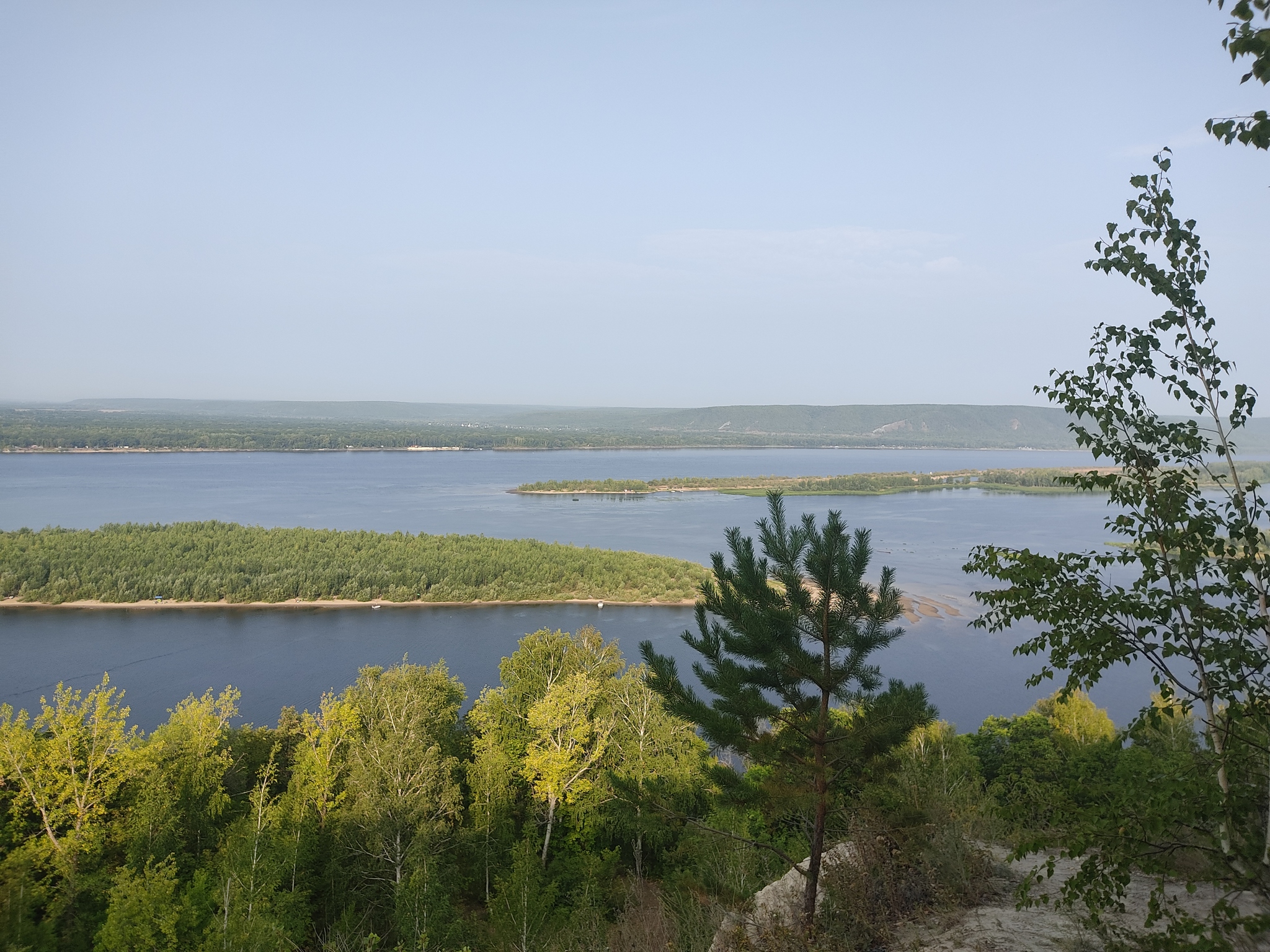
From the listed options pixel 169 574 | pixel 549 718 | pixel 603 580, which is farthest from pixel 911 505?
pixel 549 718

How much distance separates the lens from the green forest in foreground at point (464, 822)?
643 cm

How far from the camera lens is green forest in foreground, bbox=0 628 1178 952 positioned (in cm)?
643

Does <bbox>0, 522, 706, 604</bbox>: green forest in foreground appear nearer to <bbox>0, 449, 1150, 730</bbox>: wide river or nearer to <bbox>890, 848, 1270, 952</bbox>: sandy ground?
<bbox>0, 449, 1150, 730</bbox>: wide river

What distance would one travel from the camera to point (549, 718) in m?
11.4

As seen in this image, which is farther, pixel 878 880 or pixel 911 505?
pixel 911 505

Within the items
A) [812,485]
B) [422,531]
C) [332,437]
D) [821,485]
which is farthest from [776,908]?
[332,437]

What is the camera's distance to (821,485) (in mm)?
72750

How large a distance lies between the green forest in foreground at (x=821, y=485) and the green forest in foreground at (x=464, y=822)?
57176mm

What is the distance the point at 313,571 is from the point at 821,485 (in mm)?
49278

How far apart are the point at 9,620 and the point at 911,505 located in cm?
5797

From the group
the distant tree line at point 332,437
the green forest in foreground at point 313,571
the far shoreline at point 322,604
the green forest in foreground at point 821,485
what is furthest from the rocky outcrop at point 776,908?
the distant tree line at point 332,437

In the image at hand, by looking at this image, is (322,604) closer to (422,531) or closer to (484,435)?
(422,531)

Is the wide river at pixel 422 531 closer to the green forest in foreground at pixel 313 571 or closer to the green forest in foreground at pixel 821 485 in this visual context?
the green forest in foreground at pixel 313 571

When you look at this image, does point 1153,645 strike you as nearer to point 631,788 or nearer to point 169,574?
point 631,788
